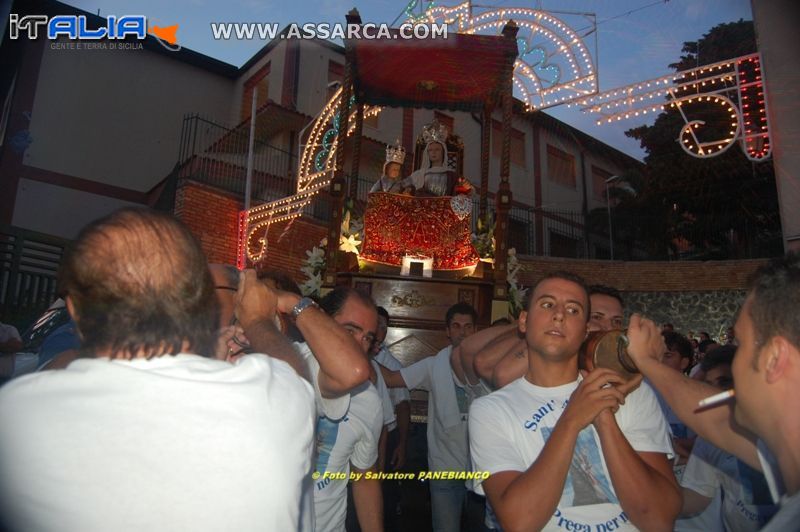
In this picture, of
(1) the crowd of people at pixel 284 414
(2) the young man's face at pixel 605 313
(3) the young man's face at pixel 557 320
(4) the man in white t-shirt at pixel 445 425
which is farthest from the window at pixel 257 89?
(3) the young man's face at pixel 557 320

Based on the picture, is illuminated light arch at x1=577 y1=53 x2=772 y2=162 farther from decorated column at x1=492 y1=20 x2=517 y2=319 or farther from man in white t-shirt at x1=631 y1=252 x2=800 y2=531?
man in white t-shirt at x1=631 y1=252 x2=800 y2=531

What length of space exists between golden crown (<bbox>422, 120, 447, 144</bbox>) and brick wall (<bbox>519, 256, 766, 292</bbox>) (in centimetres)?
618

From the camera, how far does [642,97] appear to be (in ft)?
29.4

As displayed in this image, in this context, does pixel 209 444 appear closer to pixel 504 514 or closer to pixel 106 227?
pixel 106 227

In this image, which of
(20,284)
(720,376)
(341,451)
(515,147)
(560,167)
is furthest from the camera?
(560,167)

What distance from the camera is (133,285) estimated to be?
1319mm

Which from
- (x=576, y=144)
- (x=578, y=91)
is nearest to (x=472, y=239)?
(x=578, y=91)

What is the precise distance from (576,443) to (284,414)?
1.28 metres

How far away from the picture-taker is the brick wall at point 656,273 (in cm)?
1507

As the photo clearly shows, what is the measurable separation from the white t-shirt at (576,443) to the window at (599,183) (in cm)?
2598

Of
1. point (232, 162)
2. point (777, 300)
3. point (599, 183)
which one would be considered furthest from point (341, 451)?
point (599, 183)

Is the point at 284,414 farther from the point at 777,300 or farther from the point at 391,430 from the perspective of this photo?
the point at 391,430

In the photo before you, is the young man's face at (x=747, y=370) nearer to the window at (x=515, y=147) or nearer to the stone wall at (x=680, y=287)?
the stone wall at (x=680, y=287)

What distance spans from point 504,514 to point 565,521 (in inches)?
10.6
